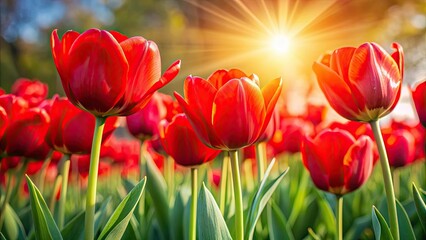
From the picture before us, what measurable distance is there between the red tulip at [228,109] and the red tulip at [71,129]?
28cm

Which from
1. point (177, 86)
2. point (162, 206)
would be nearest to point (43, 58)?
point (177, 86)

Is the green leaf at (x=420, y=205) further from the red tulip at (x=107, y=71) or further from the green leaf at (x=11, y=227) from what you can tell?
the green leaf at (x=11, y=227)

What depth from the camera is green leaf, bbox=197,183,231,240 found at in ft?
2.50

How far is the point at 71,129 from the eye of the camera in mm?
1014

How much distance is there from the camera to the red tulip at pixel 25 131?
3.48ft

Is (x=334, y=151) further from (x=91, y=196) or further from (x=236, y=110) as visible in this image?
(x=91, y=196)

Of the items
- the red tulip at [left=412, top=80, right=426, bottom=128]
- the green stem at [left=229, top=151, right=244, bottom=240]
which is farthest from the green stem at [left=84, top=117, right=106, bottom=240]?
the red tulip at [left=412, top=80, right=426, bottom=128]

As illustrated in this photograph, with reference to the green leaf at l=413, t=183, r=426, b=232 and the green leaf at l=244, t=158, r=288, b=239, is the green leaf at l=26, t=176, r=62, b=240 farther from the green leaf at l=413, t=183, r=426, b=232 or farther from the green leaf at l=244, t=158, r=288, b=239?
the green leaf at l=413, t=183, r=426, b=232

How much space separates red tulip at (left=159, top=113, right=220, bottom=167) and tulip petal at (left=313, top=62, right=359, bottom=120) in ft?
0.92

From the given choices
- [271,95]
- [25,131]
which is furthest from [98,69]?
[25,131]

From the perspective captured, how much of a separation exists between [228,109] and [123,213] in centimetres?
25

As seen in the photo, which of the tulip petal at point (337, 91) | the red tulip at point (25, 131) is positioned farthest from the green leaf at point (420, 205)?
the red tulip at point (25, 131)

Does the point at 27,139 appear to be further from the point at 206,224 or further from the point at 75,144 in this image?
the point at 206,224

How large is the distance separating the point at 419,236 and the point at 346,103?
0.59m
